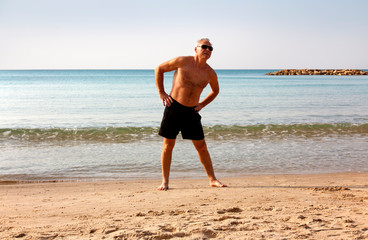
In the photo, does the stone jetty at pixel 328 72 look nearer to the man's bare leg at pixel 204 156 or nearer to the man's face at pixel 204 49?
the man's bare leg at pixel 204 156

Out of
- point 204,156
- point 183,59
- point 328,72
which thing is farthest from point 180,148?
point 328,72

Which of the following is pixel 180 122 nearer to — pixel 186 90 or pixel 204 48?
pixel 186 90

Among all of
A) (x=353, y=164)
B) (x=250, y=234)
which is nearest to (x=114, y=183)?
(x=250, y=234)

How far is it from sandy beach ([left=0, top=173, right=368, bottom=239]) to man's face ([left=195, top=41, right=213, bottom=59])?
176 centimetres

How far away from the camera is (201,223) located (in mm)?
3785

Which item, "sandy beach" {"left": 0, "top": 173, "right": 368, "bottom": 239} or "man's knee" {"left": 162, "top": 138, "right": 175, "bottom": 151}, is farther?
"man's knee" {"left": 162, "top": 138, "right": 175, "bottom": 151}

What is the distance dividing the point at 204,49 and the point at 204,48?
13mm

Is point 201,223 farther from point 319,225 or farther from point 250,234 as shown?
point 319,225

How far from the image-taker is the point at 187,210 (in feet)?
14.3

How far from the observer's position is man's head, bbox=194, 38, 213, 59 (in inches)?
205

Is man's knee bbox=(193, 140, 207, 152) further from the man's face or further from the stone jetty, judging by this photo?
the stone jetty

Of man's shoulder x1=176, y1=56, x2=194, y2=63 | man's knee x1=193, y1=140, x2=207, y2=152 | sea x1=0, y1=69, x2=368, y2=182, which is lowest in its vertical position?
sea x1=0, y1=69, x2=368, y2=182

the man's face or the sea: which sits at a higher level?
the man's face

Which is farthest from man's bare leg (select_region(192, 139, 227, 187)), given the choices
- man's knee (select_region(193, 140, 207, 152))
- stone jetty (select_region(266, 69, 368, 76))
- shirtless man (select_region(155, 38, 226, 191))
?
stone jetty (select_region(266, 69, 368, 76))
